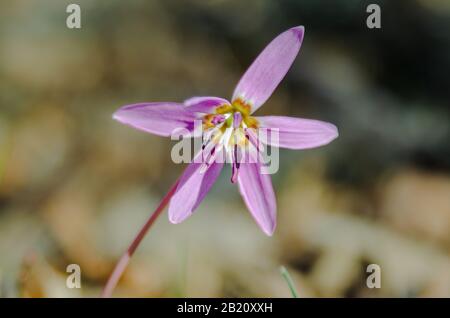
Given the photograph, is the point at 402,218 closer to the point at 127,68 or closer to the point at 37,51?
the point at 127,68

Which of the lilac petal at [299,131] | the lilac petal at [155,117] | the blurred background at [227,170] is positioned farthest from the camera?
the blurred background at [227,170]

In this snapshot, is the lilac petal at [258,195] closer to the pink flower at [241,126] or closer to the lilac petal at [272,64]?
the pink flower at [241,126]

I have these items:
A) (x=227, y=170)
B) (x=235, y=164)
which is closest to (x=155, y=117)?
(x=235, y=164)

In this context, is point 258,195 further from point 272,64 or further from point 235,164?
point 272,64

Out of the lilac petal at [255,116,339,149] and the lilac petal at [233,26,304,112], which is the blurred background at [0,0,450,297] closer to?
the lilac petal at [255,116,339,149]

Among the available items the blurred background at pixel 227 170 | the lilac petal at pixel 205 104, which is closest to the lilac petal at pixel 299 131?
the lilac petal at pixel 205 104
